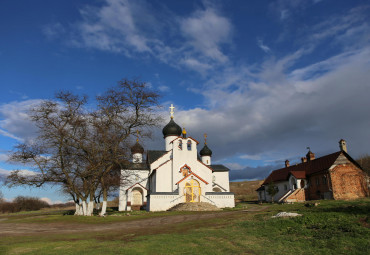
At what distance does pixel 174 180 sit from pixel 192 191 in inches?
134

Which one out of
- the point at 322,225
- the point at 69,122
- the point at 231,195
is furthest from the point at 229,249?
the point at 231,195

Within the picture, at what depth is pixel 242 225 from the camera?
42.9 feet

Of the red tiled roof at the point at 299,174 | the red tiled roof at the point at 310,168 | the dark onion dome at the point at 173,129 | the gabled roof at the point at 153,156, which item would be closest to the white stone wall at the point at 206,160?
the dark onion dome at the point at 173,129

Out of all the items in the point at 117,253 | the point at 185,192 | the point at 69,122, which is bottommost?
the point at 117,253

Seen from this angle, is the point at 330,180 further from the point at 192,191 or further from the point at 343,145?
the point at 192,191

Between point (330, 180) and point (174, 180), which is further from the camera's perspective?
point (174, 180)

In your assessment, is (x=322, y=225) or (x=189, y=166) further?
(x=189, y=166)

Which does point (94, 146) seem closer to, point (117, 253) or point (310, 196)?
point (117, 253)

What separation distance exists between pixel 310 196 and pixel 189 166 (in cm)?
1630

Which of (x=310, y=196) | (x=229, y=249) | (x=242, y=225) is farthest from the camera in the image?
(x=310, y=196)

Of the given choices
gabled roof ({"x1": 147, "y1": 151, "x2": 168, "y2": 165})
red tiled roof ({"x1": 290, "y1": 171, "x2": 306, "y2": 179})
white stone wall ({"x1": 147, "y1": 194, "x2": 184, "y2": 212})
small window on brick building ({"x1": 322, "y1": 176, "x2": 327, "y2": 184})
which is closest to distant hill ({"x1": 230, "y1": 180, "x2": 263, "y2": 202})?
red tiled roof ({"x1": 290, "y1": 171, "x2": 306, "y2": 179})

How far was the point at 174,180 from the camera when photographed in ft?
109

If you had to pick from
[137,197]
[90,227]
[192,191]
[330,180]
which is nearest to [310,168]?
[330,180]

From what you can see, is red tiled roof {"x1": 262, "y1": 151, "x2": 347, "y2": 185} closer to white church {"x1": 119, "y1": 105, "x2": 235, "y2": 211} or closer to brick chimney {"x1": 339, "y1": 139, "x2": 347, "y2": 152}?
brick chimney {"x1": 339, "y1": 139, "x2": 347, "y2": 152}
